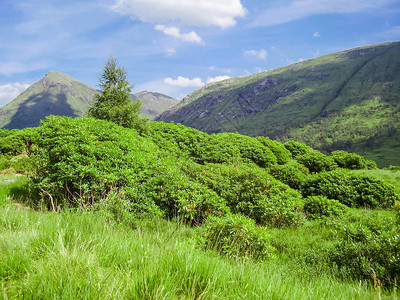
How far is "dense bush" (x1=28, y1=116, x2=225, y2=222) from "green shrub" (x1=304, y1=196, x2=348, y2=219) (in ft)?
15.8

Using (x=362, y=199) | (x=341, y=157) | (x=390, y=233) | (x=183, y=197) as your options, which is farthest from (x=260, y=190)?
(x=341, y=157)

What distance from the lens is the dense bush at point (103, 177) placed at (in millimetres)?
7961

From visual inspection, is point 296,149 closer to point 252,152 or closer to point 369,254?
point 252,152

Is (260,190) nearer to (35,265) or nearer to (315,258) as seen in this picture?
(315,258)

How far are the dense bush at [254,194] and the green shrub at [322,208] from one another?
2.30 feet

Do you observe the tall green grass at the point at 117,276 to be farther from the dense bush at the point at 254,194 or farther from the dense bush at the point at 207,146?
the dense bush at the point at 207,146

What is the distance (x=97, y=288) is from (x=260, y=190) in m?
9.38

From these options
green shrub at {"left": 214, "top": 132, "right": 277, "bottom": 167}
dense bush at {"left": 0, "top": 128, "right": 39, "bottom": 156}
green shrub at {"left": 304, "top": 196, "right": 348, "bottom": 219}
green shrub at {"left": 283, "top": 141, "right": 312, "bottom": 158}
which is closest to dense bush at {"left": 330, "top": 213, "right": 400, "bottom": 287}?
green shrub at {"left": 304, "top": 196, "right": 348, "bottom": 219}

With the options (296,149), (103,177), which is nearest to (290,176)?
(103,177)

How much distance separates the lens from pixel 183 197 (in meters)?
8.50

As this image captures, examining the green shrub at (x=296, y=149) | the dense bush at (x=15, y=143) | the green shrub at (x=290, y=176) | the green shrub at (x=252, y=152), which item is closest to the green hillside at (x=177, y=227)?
the green shrub at (x=290, y=176)

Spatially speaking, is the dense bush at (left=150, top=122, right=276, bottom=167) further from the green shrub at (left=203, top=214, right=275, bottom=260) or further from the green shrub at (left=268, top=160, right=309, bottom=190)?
the green shrub at (left=203, top=214, right=275, bottom=260)

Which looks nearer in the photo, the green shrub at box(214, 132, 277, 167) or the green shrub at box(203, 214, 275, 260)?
the green shrub at box(203, 214, 275, 260)

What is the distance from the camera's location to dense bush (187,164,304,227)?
945 centimetres
